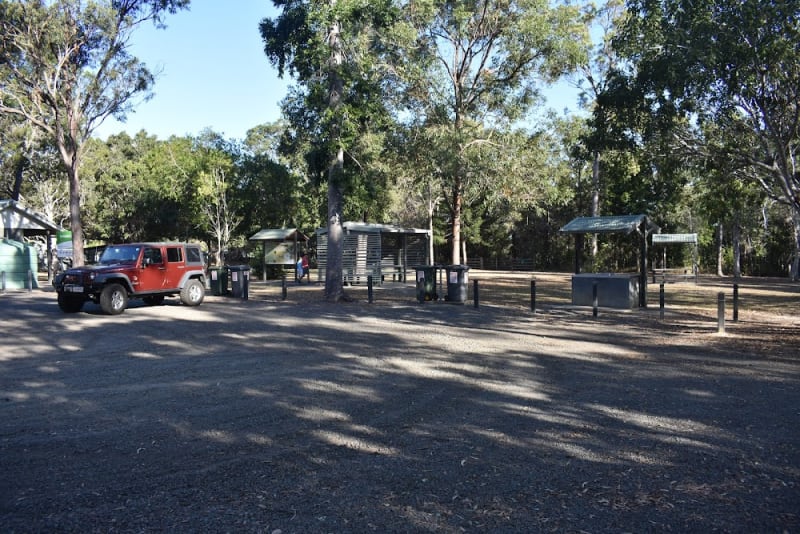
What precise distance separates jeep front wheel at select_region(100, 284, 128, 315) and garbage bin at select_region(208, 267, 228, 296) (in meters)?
6.58

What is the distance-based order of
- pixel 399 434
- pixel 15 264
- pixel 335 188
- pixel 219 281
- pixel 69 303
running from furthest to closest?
pixel 15 264 < pixel 219 281 < pixel 335 188 < pixel 69 303 < pixel 399 434

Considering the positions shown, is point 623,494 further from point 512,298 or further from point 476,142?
point 476,142

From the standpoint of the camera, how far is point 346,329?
44.3 ft

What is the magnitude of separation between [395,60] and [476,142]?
4.78 m

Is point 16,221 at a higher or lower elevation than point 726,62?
lower

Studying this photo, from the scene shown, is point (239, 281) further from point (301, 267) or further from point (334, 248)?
point (301, 267)

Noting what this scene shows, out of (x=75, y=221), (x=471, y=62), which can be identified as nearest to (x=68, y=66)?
(x=75, y=221)

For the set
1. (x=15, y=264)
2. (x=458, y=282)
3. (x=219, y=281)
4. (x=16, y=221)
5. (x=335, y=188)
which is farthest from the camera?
(x=16, y=221)

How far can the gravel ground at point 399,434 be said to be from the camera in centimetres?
412

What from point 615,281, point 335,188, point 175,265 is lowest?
point 615,281

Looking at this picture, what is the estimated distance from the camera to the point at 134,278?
16.7 metres

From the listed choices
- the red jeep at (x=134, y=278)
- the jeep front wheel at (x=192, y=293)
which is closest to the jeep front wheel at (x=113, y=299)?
the red jeep at (x=134, y=278)

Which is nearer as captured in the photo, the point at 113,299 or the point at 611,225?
the point at 113,299

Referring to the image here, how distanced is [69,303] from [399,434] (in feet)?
45.3
